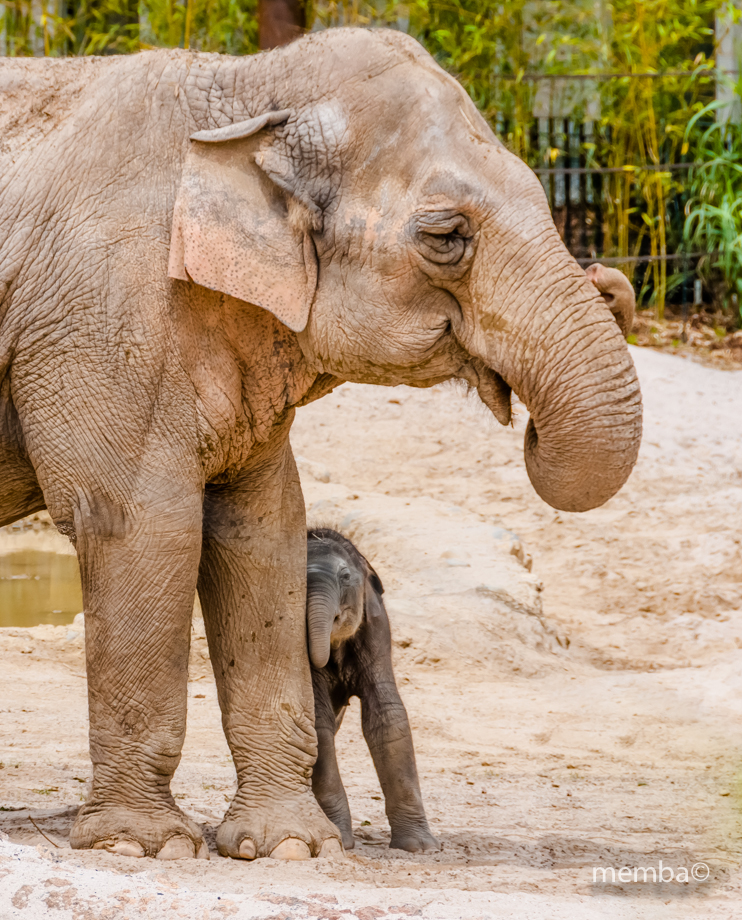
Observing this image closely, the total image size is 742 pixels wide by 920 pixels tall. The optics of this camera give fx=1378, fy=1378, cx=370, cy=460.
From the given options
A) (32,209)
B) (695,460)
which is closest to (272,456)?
(32,209)

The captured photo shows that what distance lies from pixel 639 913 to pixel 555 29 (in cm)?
1368

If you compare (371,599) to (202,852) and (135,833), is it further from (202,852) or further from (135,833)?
(135,833)

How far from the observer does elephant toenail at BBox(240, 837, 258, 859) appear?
3967mm

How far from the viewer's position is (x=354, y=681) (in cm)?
497

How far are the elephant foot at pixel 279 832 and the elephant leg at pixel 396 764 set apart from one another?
55cm

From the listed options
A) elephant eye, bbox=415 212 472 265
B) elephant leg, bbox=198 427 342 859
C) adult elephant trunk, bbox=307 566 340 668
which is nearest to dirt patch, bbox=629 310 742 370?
adult elephant trunk, bbox=307 566 340 668

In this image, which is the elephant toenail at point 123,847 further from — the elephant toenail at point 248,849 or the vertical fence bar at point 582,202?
the vertical fence bar at point 582,202

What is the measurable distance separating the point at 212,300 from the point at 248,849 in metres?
1.58

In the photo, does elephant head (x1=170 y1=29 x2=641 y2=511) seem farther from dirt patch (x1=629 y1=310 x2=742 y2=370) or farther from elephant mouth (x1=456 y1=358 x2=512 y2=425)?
dirt patch (x1=629 y1=310 x2=742 y2=370)

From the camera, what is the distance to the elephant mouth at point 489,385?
3594 millimetres

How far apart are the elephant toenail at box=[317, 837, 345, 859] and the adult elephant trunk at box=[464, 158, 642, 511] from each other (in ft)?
4.21

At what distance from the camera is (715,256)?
1507 centimetres

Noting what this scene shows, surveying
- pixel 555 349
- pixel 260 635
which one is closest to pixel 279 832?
pixel 260 635

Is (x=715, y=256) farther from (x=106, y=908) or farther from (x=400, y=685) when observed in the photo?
(x=106, y=908)
